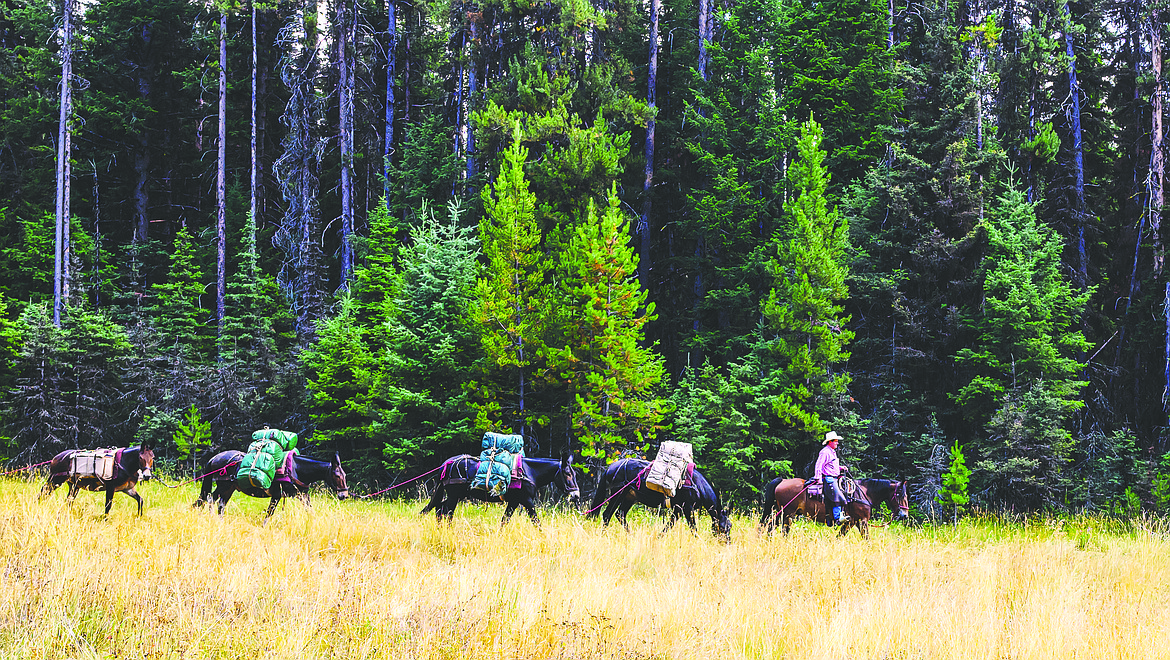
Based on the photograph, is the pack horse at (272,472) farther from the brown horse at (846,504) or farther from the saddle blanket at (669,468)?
the brown horse at (846,504)

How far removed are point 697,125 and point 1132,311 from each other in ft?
46.1

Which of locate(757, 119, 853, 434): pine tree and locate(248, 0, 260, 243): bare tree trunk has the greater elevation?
locate(248, 0, 260, 243): bare tree trunk

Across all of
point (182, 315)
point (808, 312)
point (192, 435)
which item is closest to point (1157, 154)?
point (808, 312)

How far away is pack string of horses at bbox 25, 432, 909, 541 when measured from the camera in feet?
39.0

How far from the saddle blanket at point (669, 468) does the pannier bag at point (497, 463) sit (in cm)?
205

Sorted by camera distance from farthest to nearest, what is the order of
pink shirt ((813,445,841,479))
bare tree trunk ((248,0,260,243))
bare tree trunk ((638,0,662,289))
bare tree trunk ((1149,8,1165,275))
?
bare tree trunk ((248,0,260,243)), bare tree trunk ((638,0,662,289)), bare tree trunk ((1149,8,1165,275)), pink shirt ((813,445,841,479))

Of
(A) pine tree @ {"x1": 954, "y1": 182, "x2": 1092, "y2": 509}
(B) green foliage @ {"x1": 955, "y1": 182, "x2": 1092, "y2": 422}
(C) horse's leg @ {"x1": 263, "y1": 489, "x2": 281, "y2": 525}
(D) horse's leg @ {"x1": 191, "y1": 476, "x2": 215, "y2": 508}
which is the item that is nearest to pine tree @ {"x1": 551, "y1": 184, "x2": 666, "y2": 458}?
(C) horse's leg @ {"x1": 263, "y1": 489, "x2": 281, "y2": 525}

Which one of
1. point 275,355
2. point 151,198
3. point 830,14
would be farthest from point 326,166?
point 830,14

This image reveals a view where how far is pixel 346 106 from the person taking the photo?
2906 centimetres

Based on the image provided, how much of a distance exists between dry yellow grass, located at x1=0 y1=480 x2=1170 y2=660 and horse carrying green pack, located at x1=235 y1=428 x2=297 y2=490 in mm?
643

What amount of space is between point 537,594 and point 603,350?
12.1m

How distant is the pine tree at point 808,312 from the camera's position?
20.2m

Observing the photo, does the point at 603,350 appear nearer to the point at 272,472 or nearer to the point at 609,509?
the point at 609,509

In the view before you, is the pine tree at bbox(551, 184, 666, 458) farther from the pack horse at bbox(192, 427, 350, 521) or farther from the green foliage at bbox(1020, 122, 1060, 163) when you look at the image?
the green foliage at bbox(1020, 122, 1060, 163)
